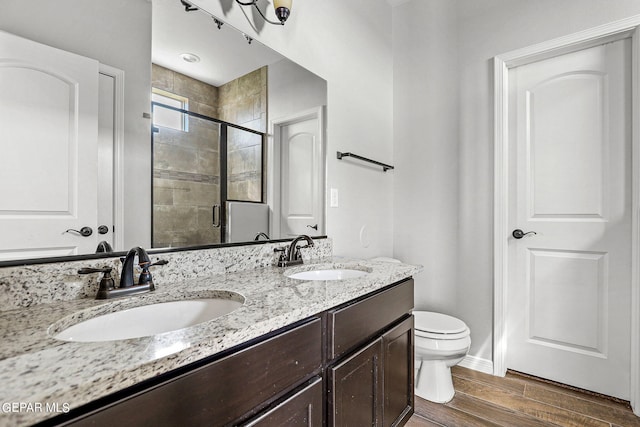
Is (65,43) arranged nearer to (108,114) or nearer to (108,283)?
(108,114)

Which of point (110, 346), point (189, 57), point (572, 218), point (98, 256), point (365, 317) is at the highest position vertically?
point (189, 57)

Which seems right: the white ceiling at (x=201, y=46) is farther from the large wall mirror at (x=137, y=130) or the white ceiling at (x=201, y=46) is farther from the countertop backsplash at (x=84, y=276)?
the countertop backsplash at (x=84, y=276)

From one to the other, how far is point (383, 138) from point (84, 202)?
203 cm

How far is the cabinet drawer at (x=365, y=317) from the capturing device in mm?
988

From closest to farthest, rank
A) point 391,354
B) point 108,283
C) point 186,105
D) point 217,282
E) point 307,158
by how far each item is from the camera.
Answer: point 108,283
point 217,282
point 186,105
point 391,354
point 307,158

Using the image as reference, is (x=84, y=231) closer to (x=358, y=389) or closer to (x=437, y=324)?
(x=358, y=389)

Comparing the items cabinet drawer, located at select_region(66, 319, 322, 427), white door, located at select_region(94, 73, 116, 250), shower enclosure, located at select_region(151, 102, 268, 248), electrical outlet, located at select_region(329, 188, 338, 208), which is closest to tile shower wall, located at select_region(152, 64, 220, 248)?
shower enclosure, located at select_region(151, 102, 268, 248)

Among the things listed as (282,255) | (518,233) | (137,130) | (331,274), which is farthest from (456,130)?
(137,130)

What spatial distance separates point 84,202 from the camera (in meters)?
0.93

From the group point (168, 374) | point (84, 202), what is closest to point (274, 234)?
point (84, 202)

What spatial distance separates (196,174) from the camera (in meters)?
1.23

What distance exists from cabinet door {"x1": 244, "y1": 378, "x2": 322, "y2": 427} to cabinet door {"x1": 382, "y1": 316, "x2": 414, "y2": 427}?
1.46ft

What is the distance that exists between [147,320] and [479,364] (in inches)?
85.7

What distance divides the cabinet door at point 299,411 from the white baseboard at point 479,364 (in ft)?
5.58
